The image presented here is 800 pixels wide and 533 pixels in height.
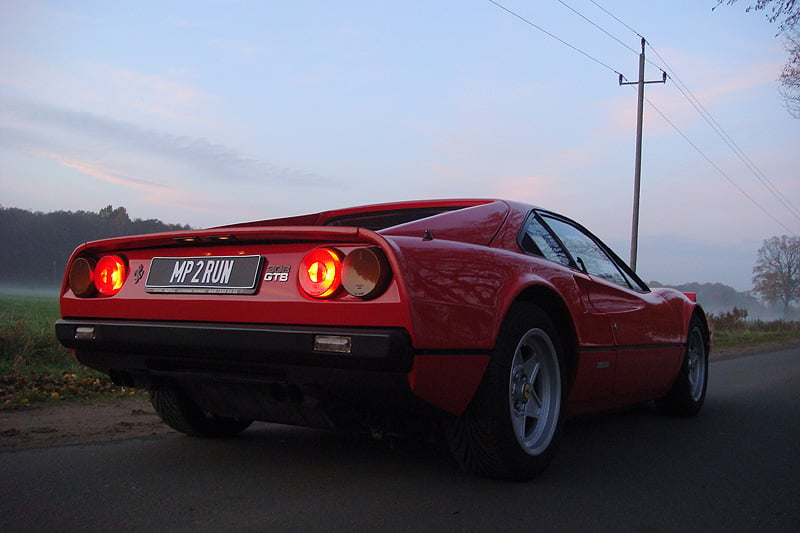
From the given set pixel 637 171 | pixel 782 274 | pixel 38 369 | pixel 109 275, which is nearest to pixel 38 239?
pixel 637 171

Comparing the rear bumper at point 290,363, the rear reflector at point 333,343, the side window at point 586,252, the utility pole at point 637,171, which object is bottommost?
the rear bumper at point 290,363

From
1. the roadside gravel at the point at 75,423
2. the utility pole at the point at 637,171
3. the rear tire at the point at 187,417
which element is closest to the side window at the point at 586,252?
the rear tire at the point at 187,417

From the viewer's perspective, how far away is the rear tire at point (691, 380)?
17.1 feet

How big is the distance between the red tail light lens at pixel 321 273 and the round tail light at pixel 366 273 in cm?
4

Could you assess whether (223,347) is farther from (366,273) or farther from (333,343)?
(366,273)

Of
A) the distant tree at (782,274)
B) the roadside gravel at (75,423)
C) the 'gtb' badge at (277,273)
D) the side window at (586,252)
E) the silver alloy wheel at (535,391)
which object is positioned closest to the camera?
the 'gtb' badge at (277,273)

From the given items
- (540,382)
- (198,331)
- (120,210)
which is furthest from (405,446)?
(120,210)

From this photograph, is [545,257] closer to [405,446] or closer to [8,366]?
[405,446]

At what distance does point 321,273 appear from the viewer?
2.66 m

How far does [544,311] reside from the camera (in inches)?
133

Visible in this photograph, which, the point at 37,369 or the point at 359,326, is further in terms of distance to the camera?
the point at 37,369

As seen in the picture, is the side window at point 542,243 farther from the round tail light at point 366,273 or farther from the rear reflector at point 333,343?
the rear reflector at point 333,343

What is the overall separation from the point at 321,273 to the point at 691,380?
12.4ft

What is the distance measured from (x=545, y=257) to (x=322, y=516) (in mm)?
1752
